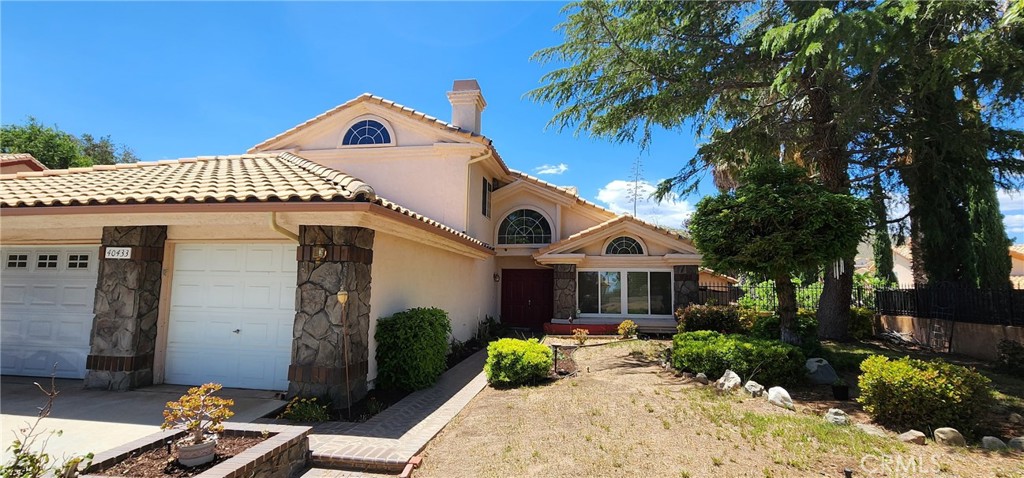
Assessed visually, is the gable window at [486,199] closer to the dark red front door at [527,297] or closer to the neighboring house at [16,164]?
the dark red front door at [527,297]

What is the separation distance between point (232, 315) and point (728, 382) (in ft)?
29.7

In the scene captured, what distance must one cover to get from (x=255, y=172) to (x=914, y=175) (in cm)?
1663

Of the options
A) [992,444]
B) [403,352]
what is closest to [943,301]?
[992,444]

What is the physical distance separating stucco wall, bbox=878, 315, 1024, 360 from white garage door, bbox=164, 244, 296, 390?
1601 cm

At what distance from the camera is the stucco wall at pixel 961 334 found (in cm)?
1084

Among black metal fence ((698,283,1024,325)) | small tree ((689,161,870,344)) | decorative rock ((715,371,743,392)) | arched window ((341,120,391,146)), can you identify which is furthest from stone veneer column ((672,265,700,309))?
arched window ((341,120,391,146))

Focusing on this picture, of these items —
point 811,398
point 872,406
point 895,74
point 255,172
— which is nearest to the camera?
point 872,406

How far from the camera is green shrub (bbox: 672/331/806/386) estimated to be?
8.33m

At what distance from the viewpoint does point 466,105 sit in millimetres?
14828

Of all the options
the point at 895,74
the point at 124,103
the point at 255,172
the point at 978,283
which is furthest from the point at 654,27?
the point at 124,103

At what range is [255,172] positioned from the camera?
8.25 metres

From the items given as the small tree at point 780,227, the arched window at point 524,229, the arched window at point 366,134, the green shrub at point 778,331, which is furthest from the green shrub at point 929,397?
the arched window at point 366,134

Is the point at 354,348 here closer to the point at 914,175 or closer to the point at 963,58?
the point at 963,58

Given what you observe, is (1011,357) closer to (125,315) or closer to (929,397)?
(929,397)
